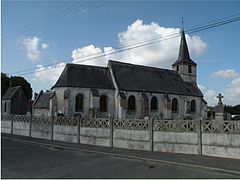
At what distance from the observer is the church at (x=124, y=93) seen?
136ft

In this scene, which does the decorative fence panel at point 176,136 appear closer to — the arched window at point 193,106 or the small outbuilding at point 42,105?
the small outbuilding at point 42,105

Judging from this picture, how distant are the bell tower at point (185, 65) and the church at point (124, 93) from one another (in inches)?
40.4

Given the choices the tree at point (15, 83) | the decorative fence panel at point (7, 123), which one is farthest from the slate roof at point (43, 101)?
the decorative fence panel at point (7, 123)

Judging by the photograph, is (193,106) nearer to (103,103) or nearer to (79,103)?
(103,103)

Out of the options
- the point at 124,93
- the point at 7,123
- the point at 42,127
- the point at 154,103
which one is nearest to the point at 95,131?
the point at 42,127

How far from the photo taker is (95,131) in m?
18.7

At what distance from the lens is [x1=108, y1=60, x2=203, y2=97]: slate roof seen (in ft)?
150

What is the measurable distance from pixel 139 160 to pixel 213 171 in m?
3.48

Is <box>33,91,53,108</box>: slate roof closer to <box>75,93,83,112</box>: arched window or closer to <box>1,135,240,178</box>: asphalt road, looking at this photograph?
<box>75,93,83,112</box>: arched window

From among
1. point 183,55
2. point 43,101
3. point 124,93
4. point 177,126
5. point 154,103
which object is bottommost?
point 177,126

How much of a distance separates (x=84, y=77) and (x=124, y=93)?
20.5 ft

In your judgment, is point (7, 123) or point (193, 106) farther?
point (193, 106)

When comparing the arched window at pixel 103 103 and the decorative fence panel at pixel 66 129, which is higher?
the arched window at pixel 103 103

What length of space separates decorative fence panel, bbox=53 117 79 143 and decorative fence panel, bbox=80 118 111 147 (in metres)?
0.61
